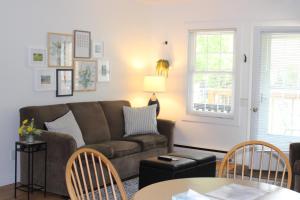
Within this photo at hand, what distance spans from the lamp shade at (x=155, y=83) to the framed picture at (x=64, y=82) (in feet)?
4.68

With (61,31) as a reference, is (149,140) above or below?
below

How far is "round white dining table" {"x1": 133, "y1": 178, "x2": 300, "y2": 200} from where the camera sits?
212 centimetres

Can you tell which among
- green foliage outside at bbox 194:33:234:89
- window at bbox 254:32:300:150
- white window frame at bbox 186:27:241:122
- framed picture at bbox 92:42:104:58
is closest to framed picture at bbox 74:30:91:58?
framed picture at bbox 92:42:104:58

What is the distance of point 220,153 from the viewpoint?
639 centimetres

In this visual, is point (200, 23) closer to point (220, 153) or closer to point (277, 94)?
point (277, 94)

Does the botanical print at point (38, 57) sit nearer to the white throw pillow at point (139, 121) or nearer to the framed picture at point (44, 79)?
the framed picture at point (44, 79)

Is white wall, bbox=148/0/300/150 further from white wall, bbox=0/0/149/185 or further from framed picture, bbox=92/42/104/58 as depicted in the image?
framed picture, bbox=92/42/104/58

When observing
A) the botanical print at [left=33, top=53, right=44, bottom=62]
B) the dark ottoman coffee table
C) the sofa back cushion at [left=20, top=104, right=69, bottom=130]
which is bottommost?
the dark ottoman coffee table

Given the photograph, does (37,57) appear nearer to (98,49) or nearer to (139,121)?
(98,49)

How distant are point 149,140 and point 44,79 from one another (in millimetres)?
1584

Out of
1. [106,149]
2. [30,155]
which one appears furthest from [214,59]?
[30,155]

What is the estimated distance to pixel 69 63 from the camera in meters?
5.48

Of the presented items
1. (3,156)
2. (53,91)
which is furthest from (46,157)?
(53,91)

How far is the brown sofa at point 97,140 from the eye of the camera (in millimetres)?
4363
